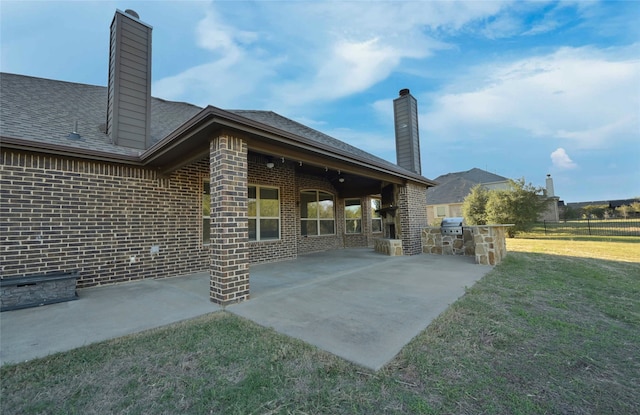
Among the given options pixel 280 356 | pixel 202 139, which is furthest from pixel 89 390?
pixel 202 139

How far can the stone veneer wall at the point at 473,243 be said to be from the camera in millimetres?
6719

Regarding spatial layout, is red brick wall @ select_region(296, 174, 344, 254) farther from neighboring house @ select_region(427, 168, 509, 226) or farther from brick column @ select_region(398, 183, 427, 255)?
neighboring house @ select_region(427, 168, 509, 226)

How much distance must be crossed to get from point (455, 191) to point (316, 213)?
20.2 meters

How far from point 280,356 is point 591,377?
7.78 ft

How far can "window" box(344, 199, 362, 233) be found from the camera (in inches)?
461

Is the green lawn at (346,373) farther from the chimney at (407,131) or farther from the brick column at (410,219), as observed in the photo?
the chimney at (407,131)

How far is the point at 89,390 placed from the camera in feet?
6.11

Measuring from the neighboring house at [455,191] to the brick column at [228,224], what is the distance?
21.9 meters

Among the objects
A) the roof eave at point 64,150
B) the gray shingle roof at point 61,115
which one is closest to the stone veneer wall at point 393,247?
the gray shingle roof at point 61,115

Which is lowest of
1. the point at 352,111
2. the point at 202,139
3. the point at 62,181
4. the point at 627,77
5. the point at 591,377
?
the point at 591,377

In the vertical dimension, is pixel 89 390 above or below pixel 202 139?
below

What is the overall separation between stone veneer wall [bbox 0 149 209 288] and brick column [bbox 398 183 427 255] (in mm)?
6165

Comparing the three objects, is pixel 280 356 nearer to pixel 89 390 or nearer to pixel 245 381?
pixel 245 381

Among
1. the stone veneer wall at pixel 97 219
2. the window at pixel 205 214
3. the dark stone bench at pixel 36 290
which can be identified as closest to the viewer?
the dark stone bench at pixel 36 290
